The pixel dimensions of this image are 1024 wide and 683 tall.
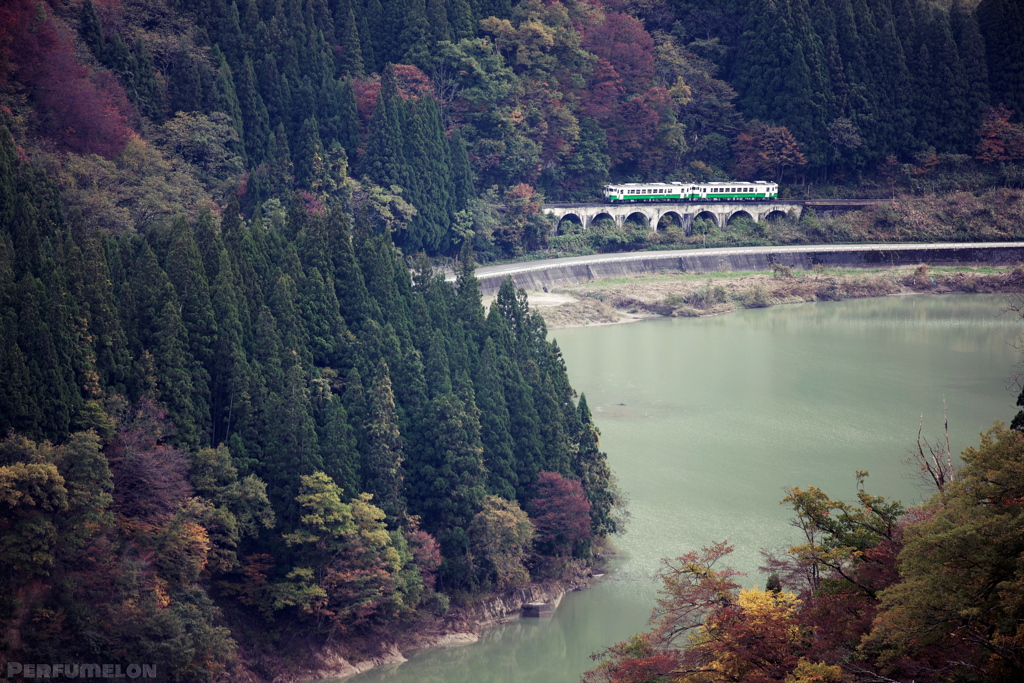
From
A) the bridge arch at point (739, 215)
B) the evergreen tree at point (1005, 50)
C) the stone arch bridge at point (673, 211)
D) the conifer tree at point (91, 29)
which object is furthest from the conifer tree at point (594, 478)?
the evergreen tree at point (1005, 50)

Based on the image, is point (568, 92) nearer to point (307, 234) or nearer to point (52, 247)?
point (307, 234)

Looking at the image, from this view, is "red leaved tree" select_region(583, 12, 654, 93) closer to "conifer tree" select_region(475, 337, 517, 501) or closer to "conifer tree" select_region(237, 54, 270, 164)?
"conifer tree" select_region(237, 54, 270, 164)

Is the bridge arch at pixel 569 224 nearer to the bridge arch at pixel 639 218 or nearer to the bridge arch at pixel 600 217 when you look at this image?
the bridge arch at pixel 600 217

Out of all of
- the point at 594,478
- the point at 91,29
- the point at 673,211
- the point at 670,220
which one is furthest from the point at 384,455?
the point at 673,211

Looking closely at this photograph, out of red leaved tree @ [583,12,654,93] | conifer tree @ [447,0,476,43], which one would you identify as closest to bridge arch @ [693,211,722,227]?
red leaved tree @ [583,12,654,93]

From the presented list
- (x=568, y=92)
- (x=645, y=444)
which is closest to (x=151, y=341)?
(x=645, y=444)

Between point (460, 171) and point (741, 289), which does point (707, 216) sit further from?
point (460, 171)
